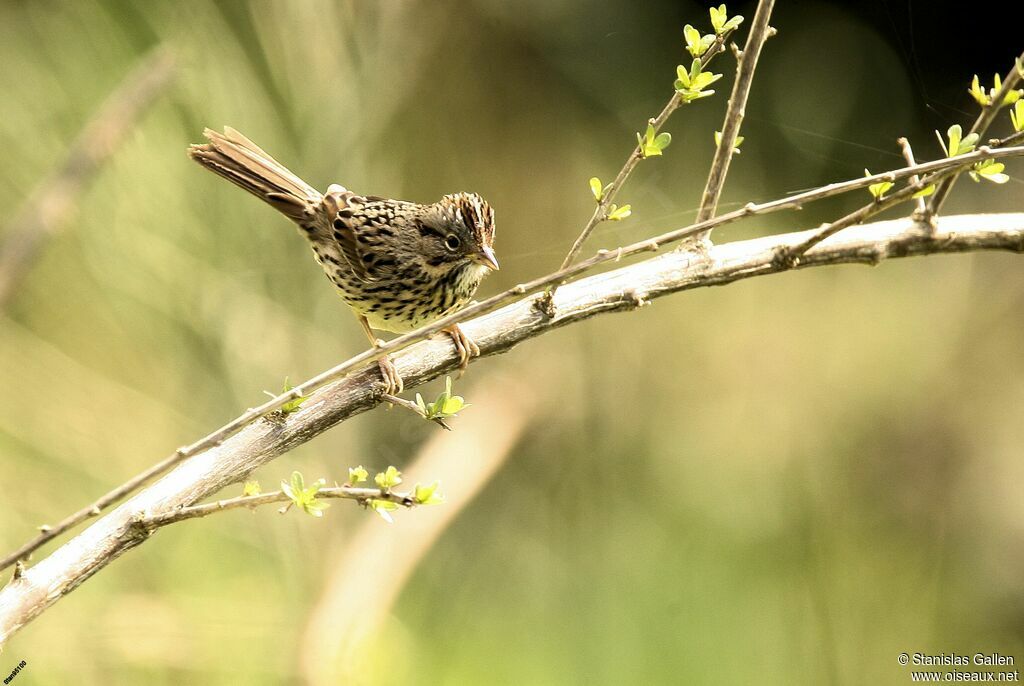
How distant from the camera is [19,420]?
3479mm

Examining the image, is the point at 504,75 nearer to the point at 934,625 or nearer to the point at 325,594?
the point at 325,594

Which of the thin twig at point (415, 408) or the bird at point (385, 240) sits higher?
the bird at point (385, 240)

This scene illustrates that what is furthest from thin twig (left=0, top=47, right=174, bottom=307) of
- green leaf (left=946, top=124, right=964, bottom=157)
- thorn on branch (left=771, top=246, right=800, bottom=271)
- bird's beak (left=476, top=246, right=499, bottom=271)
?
green leaf (left=946, top=124, right=964, bottom=157)

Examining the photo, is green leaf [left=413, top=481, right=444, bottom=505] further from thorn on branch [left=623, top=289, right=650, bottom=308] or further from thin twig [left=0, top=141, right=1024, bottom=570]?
thorn on branch [left=623, top=289, right=650, bottom=308]

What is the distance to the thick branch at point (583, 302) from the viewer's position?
1.74 metres

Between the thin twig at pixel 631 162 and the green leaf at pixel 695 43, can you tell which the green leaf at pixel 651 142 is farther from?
the green leaf at pixel 695 43

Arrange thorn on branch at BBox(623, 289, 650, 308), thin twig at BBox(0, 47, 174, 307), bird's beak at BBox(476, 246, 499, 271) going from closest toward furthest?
thorn on branch at BBox(623, 289, 650, 308)
thin twig at BBox(0, 47, 174, 307)
bird's beak at BBox(476, 246, 499, 271)

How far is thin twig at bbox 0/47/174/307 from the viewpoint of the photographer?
230 cm

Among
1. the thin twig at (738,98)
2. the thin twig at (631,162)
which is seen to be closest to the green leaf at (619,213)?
the thin twig at (631,162)

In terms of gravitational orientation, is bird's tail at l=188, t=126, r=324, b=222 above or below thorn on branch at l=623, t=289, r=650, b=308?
above

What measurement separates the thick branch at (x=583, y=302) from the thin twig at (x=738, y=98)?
13 cm

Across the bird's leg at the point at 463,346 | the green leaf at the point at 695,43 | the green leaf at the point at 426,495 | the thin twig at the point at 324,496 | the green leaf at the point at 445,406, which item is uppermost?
the green leaf at the point at 695,43

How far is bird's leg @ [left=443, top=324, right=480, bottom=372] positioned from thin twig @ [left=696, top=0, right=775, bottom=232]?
54 centimetres

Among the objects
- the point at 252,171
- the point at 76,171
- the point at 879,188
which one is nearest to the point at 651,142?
the point at 879,188
